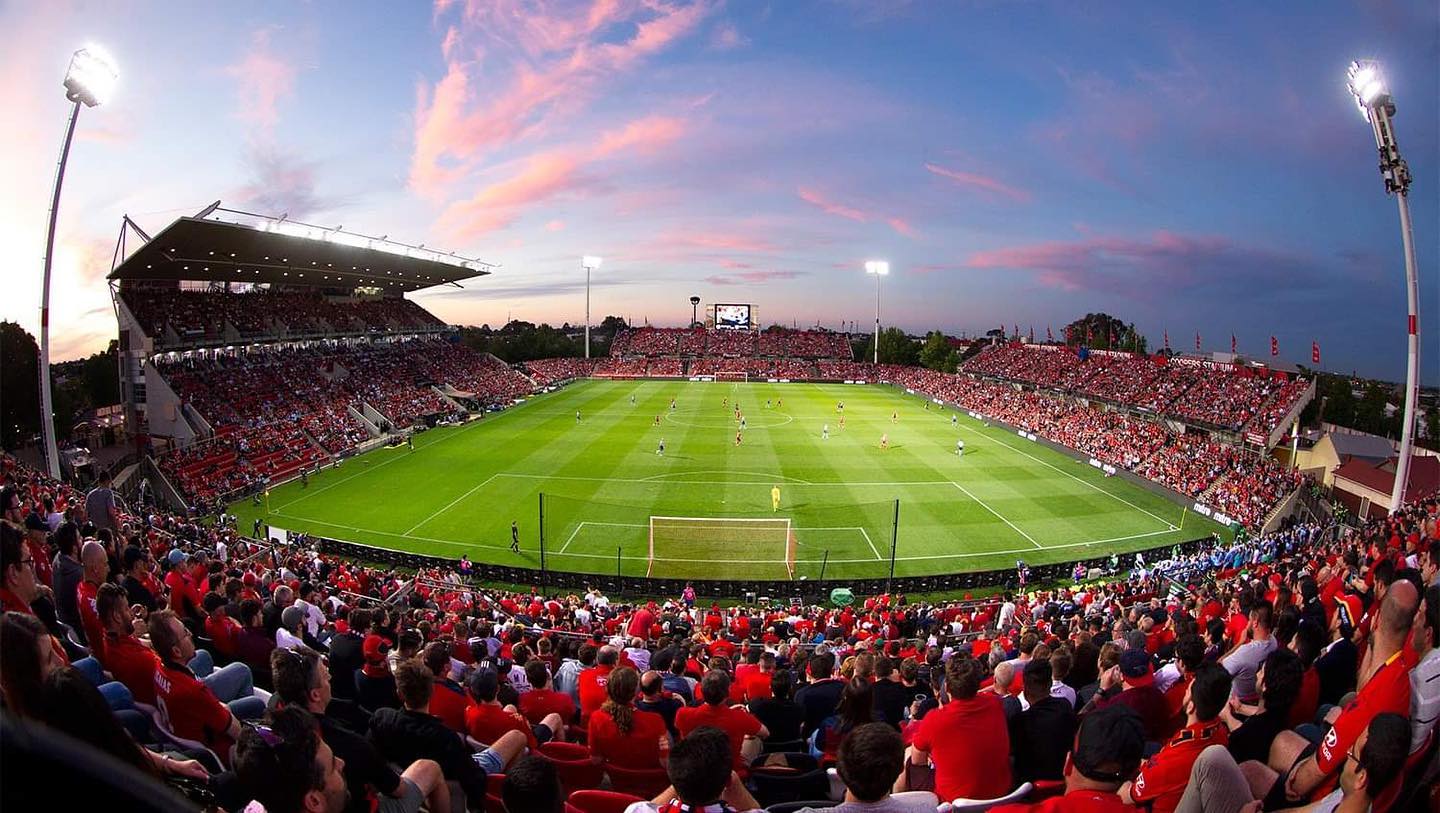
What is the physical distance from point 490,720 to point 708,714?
1.77 m

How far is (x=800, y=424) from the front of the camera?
185ft

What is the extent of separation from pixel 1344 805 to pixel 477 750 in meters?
5.36

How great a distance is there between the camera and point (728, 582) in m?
21.8

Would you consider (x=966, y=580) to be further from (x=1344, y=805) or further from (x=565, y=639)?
(x=1344, y=805)

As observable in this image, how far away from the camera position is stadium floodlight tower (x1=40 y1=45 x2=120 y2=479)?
64.5ft

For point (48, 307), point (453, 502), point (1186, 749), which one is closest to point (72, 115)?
point (48, 307)

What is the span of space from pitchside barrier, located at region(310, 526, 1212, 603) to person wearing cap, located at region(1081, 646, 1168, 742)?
15.5 m

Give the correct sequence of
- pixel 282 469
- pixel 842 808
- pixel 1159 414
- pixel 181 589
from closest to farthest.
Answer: pixel 842 808 → pixel 181 589 → pixel 282 469 → pixel 1159 414

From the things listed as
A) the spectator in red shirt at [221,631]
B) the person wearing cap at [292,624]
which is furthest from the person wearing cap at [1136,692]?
the person wearing cap at [292,624]

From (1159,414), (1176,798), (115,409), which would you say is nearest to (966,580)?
(1176,798)

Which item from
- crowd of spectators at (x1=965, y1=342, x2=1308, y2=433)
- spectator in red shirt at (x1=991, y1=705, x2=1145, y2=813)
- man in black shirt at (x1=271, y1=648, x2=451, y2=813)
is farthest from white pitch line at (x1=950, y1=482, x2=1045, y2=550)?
man in black shirt at (x1=271, y1=648, x2=451, y2=813)

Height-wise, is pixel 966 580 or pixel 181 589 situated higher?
pixel 181 589

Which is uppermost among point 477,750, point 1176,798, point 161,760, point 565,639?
point 161,760

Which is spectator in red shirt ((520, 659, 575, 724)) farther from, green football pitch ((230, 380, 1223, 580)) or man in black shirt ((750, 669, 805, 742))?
green football pitch ((230, 380, 1223, 580))
